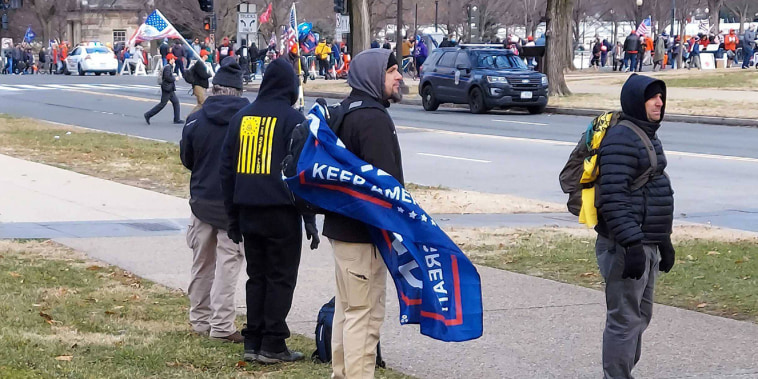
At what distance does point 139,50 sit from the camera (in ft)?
207

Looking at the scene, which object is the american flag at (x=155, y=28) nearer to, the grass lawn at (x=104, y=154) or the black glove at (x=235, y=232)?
the grass lawn at (x=104, y=154)

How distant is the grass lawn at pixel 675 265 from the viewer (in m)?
8.38

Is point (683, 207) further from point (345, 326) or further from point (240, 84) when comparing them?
point (345, 326)

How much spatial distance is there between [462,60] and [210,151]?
24.8 meters

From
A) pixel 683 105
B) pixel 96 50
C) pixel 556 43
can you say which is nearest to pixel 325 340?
pixel 683 105

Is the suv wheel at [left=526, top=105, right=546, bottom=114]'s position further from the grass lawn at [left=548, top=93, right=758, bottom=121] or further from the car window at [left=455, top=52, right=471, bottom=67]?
the car window at [left=455, top=52, right=471, bottom=67]

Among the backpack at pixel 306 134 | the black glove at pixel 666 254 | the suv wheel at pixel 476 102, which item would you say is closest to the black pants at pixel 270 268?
the backpack at pixel 306 134

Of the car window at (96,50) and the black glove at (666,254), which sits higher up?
the car window at (96,50)

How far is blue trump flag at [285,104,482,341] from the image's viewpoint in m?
5.26

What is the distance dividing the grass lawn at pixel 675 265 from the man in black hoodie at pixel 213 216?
318 cm

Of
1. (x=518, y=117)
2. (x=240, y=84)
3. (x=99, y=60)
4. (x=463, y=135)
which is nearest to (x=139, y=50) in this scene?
(x=99, y=60)

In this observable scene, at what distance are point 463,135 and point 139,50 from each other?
1651 inches

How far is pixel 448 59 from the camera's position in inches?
1257

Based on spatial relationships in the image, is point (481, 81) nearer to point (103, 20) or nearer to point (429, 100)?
point (429, 100)
